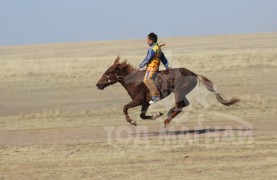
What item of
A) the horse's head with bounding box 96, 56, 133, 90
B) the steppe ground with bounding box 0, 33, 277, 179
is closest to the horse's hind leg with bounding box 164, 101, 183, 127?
the steppe ground with bounding box 0, 33, 277, 179

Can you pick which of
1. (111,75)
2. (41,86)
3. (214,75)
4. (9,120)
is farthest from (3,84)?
(111,75)

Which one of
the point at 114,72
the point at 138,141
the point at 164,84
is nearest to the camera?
the point at 138,141

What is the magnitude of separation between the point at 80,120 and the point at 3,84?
48.1ft

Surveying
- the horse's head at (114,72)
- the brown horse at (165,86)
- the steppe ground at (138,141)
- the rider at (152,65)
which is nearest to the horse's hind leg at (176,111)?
the brown horse at (165,86)

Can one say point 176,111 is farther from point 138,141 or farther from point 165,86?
point 138,141

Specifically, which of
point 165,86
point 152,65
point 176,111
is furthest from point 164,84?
point 176,111

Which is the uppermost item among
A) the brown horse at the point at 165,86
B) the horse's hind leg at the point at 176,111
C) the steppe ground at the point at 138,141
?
the brown horse at the point at 165,86

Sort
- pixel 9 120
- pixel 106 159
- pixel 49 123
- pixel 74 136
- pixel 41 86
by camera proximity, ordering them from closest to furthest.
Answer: pixel 106 159 < pixel 74 136 < pixel 49 123 < pixel 9 120 < pixel 41 86

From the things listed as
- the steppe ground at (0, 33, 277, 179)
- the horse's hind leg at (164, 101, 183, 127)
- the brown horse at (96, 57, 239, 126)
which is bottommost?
the steppe ground at (0, 33, 277, 179)

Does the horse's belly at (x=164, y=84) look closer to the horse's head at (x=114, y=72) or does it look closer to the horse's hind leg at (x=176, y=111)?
the horse's hind leg at (x=176, y=111)

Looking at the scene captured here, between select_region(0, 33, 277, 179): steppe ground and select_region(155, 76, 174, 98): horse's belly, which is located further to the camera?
select_region(155, 76, 174, 98): horse's belly

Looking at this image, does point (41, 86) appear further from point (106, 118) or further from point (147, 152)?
point (147, 152)

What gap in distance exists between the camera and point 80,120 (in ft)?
49.5

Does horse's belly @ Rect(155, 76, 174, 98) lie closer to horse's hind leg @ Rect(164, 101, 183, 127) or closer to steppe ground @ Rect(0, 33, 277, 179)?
horse's hind leg @ Rect(164, 101, 183, 127)
